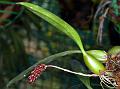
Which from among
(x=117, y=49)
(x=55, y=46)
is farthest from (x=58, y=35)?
(x=117, y=49)

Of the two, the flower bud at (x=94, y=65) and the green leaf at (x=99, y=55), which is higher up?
the green leaf at (x=99, y=55)

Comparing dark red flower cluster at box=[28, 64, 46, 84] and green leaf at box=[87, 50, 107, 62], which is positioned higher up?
green leaf at box=[87, 50, 107, 62]

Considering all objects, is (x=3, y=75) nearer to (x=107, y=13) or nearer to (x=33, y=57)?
(x=33, y=57)

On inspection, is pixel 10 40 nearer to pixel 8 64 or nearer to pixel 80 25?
pixel 8 64

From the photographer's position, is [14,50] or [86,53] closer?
[86,53]

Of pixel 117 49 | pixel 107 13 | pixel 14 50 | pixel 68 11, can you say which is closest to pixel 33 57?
pixel 14 50

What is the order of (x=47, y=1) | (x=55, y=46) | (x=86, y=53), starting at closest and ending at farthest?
(x=86, y=53) → (x=47, y=1) → (x=55, y=46)

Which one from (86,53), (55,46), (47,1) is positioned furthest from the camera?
(55,46)

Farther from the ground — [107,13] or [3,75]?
[107,13]

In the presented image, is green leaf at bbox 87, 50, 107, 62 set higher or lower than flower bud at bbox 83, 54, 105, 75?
higher
